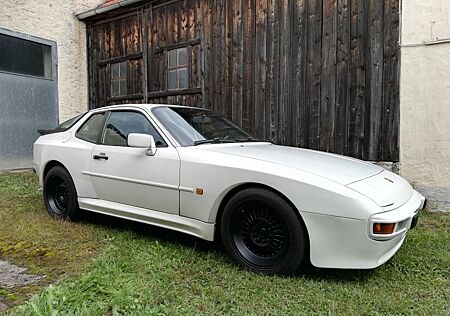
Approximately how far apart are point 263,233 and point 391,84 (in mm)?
3680

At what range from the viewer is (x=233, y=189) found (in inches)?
119

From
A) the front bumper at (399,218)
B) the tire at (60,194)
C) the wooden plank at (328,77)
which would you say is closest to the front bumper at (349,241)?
the front bumper at (399,218)

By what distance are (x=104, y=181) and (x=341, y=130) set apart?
378 centimetres

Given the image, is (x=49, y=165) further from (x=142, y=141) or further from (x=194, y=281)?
(x=194, y=281)

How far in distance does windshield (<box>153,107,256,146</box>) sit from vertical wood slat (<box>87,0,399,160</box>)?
7.63ft

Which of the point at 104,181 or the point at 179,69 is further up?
the point at 179,69

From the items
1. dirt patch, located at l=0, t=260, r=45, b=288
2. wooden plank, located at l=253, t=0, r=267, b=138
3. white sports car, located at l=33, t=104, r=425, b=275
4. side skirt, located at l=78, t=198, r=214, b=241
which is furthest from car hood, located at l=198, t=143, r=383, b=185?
wooden plank, located at l=253, t=0, r=267, b=138

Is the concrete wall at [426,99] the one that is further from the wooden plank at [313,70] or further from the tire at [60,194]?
the tire at [60,194]

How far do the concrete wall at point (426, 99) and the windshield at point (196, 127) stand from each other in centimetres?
259

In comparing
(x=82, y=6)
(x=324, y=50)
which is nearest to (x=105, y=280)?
(x=324, y=50)

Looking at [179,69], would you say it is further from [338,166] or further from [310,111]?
[338,166]

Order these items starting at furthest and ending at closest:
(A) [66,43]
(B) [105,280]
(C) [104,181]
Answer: (A) [66,43] → (C) [104,181] → (B) [105,280]

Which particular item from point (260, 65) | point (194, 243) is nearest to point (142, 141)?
point (194, 243)

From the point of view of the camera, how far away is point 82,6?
1013 cm
